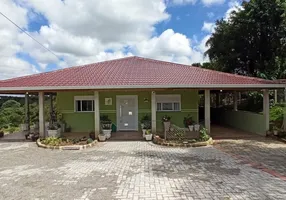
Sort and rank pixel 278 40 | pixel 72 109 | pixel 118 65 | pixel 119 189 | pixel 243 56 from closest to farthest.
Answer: pixel 119 189, pixel 72 109, pixel 118 65, pixel 278 40, pixel 243 56

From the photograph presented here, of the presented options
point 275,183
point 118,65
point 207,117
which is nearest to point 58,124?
point 118,65

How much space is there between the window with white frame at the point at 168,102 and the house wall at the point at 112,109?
23 cm

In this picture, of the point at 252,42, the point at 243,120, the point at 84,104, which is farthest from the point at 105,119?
the point at 252,42

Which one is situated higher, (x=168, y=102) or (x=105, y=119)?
(x=168, y=102)

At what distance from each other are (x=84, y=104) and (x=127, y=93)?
2.66 m

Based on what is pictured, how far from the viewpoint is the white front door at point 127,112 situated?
1586 centimetres

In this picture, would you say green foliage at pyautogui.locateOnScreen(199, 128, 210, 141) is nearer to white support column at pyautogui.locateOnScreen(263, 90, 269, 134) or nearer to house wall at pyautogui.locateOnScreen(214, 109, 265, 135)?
white support column at pyautogui.locateOnScreen(263, 90, 269, 134)

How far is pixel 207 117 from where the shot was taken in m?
13.2

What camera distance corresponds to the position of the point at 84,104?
16078 mm

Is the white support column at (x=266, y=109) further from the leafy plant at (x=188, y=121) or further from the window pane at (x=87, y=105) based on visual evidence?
the window pane at (x=87, y=105)

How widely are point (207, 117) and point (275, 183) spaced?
719 cm

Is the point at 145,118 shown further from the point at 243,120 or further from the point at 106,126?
the point at 243,120

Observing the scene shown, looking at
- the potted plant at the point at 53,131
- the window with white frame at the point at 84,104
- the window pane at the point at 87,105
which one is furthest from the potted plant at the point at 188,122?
the potted plant at the point at 53,131

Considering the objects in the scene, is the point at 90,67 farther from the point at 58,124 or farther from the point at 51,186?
the point at 51,186
